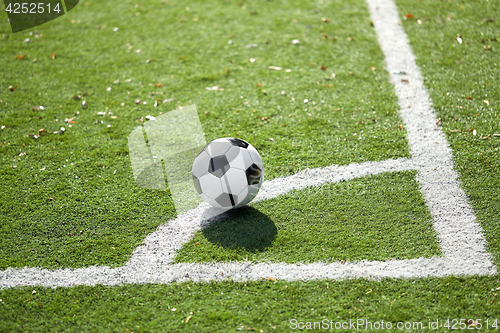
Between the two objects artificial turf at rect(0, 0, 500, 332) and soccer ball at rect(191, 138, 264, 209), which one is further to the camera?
soccer ball at rect(191, 138, 264, 209)

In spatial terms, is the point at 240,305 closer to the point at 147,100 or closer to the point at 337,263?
the point at 337,263

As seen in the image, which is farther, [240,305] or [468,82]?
[468,82]

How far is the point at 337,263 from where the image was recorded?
4.12 meters

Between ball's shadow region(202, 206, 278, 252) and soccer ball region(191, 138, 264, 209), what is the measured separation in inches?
8.4

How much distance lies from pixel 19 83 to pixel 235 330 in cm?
570

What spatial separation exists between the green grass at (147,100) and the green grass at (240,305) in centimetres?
51

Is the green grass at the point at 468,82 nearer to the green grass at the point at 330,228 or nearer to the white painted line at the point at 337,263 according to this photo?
the white painted line at the point at 337,263

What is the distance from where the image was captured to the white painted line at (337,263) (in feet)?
13.2

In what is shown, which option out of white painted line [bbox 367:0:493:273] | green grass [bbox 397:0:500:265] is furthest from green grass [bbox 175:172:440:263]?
green grass [bbox 397:0:500:265]

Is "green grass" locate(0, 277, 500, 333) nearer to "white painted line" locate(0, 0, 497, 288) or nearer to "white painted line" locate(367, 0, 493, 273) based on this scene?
"white painted line" locate(0, 0, 497, 288)

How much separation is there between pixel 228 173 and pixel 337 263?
4.60ft

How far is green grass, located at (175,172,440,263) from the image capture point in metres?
4.23

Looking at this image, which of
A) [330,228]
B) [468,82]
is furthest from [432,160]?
[468,82]

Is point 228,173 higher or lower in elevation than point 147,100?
higher
